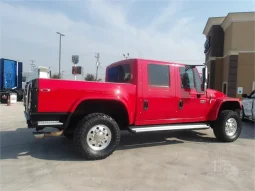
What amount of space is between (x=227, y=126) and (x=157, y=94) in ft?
7.86

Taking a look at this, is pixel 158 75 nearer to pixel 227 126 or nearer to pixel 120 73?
pixel 120 73

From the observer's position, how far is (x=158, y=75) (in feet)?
17.9

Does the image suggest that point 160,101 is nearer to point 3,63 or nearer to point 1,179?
point 1,179

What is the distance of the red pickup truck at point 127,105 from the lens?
4.36 m

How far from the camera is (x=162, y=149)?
18.0ft

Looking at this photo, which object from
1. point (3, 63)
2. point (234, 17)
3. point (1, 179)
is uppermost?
point (234, 17)

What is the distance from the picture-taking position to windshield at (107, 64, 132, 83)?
5421mm

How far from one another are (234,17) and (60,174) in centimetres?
1757

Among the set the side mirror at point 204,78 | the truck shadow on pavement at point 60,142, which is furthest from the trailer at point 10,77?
the side mirror at point 204,78

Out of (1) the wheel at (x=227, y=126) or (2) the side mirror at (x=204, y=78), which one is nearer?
(2) the side mirror at (x=204, y=78)

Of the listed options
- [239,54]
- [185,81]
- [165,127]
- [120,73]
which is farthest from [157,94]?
[239,54]

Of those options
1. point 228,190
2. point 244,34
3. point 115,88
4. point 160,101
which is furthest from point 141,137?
point 244,34

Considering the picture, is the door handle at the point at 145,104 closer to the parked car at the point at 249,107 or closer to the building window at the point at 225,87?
the parked car at the point at 249,107

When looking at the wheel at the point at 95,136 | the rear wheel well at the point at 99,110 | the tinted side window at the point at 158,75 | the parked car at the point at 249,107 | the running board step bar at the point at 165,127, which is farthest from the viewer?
the parked car at the point at 249,107
